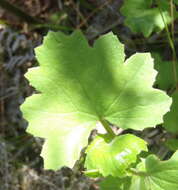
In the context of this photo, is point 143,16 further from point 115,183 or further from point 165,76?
point 115,183

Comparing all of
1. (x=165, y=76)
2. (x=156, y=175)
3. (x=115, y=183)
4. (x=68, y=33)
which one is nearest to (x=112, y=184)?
(x=115, y=183)

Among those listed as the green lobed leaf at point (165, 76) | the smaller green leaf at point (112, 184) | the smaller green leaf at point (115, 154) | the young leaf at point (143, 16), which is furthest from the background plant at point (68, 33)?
the smaller green leaf at point (115, 154)

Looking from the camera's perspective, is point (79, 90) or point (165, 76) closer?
point (79, 90)

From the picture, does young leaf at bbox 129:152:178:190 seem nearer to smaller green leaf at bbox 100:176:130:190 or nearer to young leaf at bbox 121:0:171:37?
smaller green leaf at bbox 100:176:130:190

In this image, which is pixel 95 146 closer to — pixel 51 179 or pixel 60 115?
pixel 60 115

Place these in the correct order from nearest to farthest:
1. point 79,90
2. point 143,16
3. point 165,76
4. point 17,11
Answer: point 79,90 → point 143,16 → point 165,76 → point 17,11

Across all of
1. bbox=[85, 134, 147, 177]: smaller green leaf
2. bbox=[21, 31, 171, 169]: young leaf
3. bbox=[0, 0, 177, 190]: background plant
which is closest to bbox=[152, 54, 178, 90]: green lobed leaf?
bbox=[0, 0, 177, 190]: background plant
